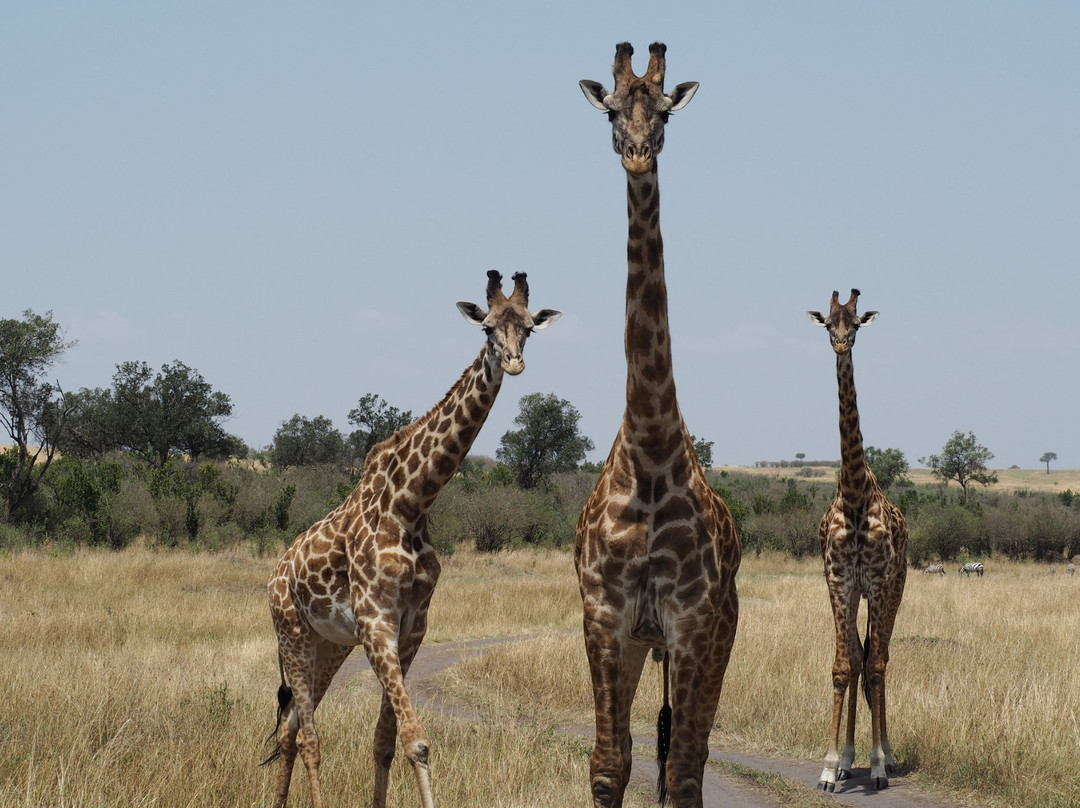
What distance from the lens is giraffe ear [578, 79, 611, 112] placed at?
Result: 16.1 ft

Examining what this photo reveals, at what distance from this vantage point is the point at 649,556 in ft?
17.0

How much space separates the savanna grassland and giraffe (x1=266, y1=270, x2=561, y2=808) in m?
0.85

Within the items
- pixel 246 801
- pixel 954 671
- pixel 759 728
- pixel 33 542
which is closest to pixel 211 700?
pixel 246 801

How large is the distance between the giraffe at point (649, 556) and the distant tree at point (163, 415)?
150ft

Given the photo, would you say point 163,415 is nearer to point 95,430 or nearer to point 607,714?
point 95,430

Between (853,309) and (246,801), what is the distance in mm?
6694

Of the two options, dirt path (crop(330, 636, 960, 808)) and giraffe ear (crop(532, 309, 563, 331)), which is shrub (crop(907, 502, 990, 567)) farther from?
giraffe ear (crop(532, 309, 563, 331))

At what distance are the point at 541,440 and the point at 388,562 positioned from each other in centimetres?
4659

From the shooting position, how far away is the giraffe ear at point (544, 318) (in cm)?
650

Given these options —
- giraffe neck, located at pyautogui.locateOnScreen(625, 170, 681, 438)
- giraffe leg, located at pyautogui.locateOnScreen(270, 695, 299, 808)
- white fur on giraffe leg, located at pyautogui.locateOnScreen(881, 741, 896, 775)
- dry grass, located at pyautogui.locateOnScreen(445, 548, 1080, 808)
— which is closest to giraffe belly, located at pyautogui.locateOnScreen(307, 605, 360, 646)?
giraffe leg, located at pyautogui.locateOnScreen(270, 695, 299, 808)

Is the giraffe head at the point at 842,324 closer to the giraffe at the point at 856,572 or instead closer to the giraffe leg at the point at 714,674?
the giraffe at the point at 856,572

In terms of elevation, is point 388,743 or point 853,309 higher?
point 853,309

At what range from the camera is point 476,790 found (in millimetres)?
7449

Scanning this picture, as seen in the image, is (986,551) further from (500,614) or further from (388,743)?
(388,743)
